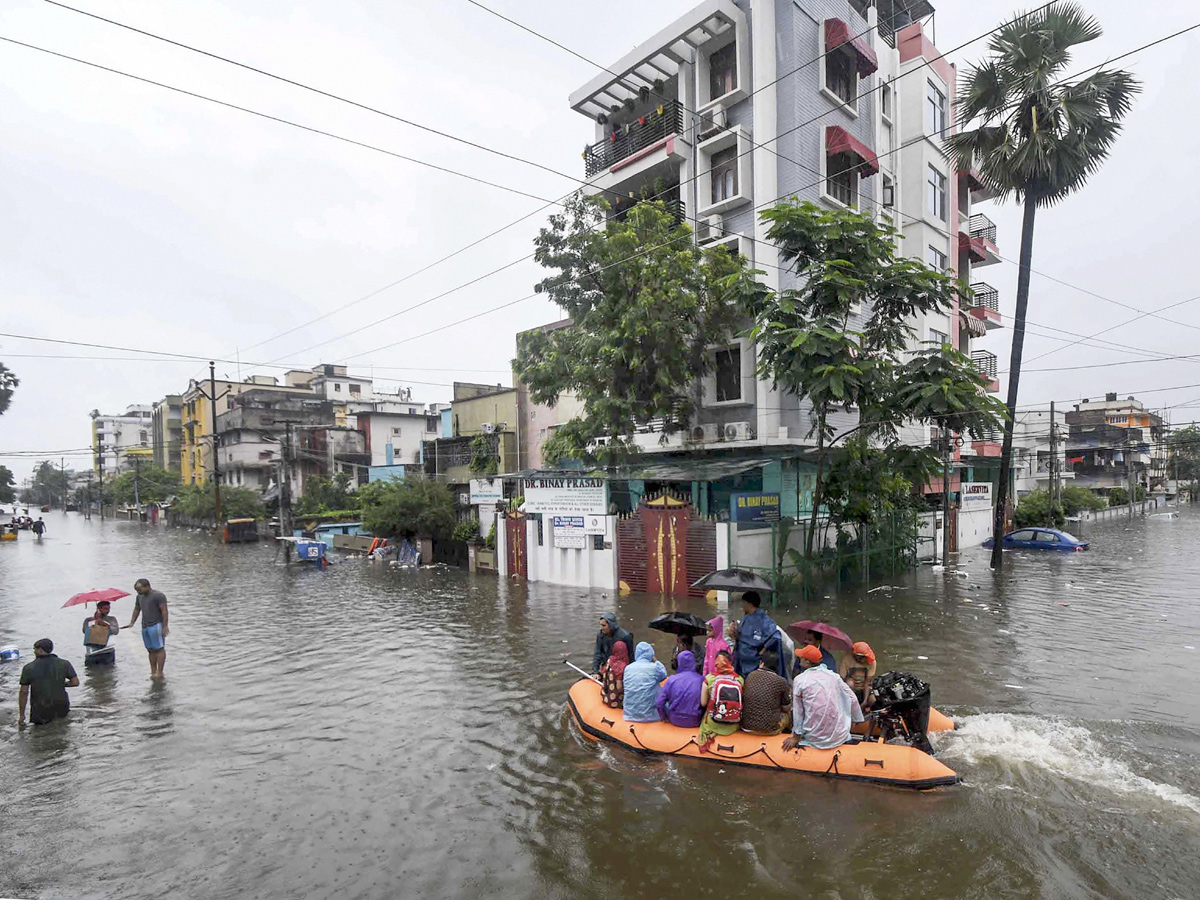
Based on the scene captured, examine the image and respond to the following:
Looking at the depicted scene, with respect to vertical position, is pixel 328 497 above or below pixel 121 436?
below

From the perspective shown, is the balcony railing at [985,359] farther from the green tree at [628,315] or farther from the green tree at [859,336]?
the green tree at [628,315]

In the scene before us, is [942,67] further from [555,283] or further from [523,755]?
[523,755]

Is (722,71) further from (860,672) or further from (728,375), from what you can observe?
(860,672)

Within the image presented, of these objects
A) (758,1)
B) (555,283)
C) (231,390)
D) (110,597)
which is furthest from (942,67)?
(231,390)

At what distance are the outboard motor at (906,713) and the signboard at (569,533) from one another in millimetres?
13080

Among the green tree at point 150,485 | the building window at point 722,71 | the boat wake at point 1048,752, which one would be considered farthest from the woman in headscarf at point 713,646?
the green tree at point 150,485

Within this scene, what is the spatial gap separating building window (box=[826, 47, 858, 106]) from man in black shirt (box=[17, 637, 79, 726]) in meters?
23.1

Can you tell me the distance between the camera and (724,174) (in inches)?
835

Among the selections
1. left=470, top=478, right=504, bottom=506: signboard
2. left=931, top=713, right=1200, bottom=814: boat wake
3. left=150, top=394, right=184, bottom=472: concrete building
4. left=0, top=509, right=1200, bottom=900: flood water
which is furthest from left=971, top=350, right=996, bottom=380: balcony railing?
left=150, top=394, right=184, bottom=472: concrete building

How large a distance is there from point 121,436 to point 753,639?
129 meters

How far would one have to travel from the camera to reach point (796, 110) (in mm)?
19703

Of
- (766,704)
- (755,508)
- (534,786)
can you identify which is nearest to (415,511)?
(755,508)

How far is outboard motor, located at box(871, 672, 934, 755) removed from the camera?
717 cm

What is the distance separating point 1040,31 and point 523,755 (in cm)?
2279
